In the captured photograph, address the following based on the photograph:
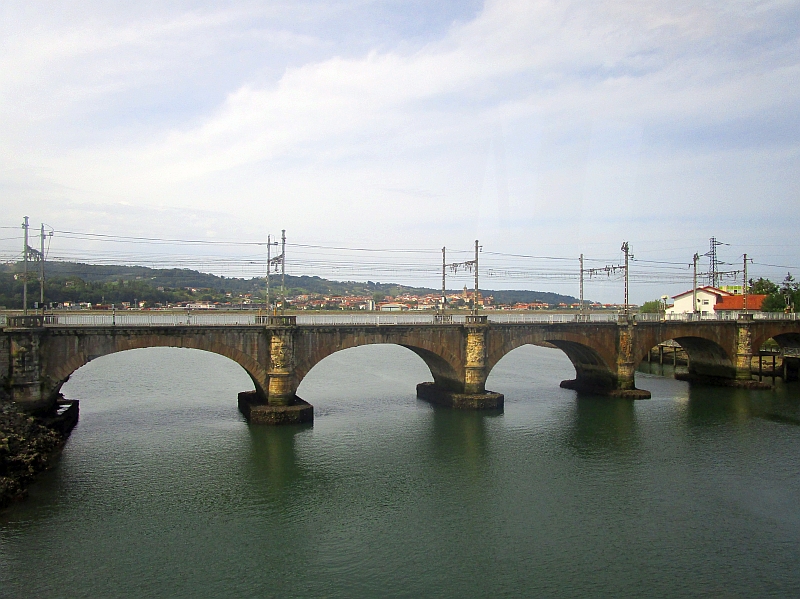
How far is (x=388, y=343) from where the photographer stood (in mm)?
35406

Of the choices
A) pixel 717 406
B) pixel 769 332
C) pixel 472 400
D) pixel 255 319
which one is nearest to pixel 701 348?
pixel 769 332

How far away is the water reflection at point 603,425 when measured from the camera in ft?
96.5

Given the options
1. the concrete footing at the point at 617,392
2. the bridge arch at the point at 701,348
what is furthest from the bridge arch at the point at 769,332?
the concrete footing at the point at 617,392

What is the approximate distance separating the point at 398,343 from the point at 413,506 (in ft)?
45.7

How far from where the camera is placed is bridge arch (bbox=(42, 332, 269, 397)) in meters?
27.8

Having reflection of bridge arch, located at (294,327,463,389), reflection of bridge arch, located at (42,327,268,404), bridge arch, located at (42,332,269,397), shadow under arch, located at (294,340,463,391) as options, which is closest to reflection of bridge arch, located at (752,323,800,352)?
shadow under arch, located at (294,340,463,391)

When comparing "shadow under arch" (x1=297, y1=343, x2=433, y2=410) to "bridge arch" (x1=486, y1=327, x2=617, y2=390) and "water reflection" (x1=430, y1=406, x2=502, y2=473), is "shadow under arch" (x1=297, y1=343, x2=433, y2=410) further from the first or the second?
"bridge arch" (x1=486, y1=327, x2=617, y2=390)

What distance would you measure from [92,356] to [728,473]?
1108 inches

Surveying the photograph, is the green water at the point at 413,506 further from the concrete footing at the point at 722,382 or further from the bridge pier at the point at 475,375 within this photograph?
the concrete footing at the point at 722,382

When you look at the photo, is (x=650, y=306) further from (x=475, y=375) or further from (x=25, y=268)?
(x=25, y=268)

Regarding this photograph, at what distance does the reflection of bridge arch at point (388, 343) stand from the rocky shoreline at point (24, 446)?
11100mm

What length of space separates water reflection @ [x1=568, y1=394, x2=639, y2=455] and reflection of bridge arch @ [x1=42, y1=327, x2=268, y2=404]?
16.6 m

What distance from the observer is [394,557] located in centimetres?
1748

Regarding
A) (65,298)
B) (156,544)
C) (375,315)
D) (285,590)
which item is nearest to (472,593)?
(285,590)
